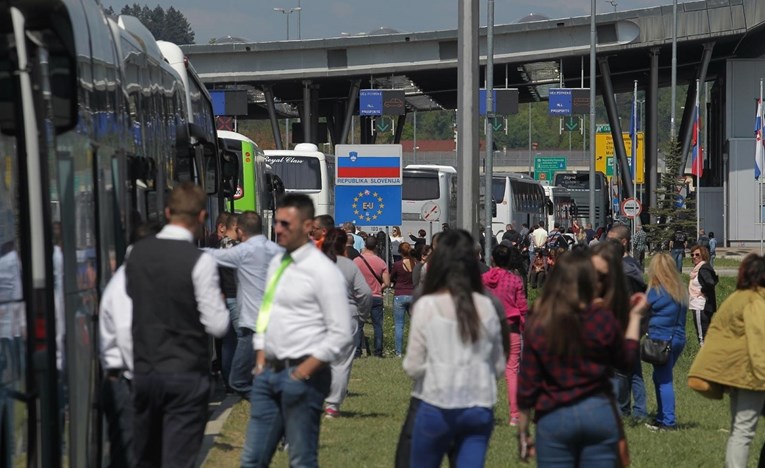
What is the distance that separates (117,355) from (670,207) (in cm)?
5738

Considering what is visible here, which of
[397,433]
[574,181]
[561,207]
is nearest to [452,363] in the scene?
[397,433]

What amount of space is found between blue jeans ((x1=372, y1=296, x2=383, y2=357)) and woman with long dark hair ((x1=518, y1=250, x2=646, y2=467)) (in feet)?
45.9

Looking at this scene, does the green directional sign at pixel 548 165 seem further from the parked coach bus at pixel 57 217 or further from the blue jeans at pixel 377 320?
the parked coach bus at pixel 57 217

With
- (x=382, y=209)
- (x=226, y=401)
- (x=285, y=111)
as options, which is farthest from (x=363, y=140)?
(x=226, y=401)

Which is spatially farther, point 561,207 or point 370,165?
point 561,207

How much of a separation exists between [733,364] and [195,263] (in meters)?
3.99

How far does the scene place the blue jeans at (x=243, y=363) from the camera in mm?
13242

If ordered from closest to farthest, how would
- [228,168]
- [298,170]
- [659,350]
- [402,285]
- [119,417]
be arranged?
1. [119,417]
2. [659,350]
3. [228,168]
4. [402,285]
5. [298,170]

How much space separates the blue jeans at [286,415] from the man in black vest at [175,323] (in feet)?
1.49

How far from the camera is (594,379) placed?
7.18 metres

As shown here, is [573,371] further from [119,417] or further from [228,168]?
[228,168]

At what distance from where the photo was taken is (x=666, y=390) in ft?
46.8

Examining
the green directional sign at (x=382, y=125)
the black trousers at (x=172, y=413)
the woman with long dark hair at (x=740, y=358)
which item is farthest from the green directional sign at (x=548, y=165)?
the black trousers at (x=172, y=413)

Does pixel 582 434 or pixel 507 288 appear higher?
A: pixel 507 288
